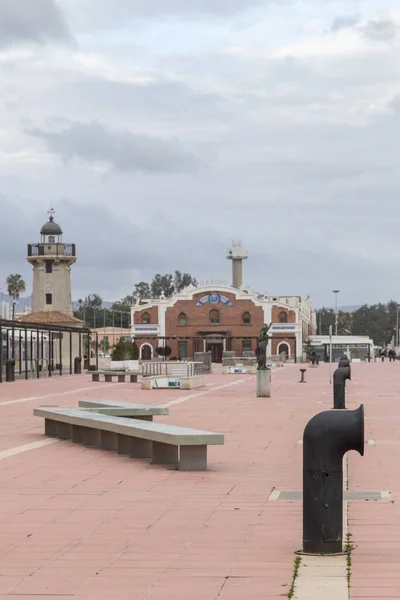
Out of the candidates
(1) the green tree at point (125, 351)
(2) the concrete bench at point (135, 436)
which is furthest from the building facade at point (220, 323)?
(2) the concrete bench at point (135, 436)

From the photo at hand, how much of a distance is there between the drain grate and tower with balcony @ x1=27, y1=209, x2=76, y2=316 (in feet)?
300

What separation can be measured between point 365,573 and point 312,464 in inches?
37.9

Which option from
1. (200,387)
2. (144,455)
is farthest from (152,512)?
(200,387)

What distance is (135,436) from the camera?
1418 centimetres

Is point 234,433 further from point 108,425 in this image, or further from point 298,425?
point 108,425

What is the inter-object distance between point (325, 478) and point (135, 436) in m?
6.77

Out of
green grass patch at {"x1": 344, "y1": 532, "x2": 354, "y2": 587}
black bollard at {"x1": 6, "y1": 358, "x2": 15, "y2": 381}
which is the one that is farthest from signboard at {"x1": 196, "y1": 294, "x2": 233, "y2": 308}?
green grass patch at {"x1": 344, "y1": 532, "x2": 354, "y2": 587}

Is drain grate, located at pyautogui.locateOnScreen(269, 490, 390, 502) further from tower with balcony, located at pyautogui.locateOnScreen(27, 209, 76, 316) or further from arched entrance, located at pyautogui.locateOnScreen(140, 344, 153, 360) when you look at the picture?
arched entrance, located at pyautogui.locateOnScreen(140, 344, 153, 360)

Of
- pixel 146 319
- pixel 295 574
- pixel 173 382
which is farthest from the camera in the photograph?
pixel 146 319

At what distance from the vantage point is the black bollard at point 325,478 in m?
7.57

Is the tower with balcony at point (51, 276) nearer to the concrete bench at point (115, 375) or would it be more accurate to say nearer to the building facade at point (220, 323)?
the building facade at point (220, 323)

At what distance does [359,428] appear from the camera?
25.4 feet

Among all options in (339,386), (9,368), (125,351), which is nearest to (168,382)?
(9,368)

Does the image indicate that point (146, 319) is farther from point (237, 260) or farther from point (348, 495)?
point (348, 495)
